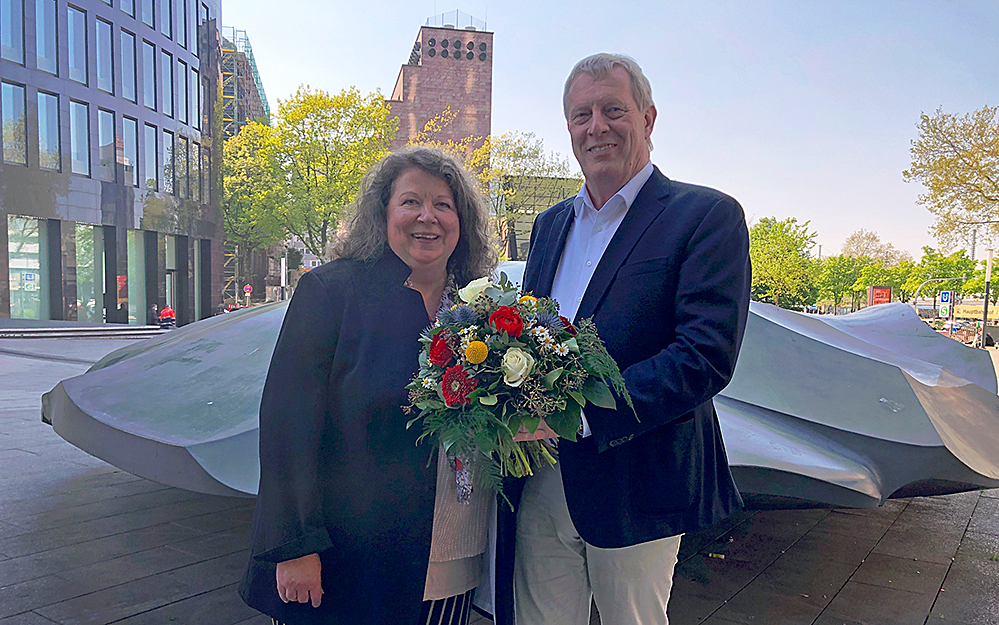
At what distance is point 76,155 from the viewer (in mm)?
24141

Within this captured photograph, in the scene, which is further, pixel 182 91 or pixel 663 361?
pixel 182 91

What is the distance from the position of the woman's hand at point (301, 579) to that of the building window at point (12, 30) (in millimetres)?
26311

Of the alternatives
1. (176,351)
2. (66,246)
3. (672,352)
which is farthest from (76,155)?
(672,352)

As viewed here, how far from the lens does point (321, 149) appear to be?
32.6 m

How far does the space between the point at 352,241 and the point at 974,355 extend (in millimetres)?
5781

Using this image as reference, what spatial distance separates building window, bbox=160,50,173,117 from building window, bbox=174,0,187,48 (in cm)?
120

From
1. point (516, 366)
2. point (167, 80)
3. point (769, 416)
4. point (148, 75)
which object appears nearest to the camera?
point (516, 366)

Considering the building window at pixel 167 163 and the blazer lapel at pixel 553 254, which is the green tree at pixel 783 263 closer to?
the building window at pixel 167 163

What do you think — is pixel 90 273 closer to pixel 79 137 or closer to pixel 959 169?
pixel 79 137

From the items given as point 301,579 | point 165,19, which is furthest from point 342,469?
point 165,19

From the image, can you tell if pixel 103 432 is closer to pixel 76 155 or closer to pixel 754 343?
pixel 754 343

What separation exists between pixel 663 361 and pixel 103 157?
28.3 metres

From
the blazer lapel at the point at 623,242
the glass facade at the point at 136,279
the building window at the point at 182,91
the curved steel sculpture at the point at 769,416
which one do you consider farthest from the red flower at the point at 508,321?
the building window at the point at 182,91

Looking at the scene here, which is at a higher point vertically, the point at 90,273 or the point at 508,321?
the point at 508,321
